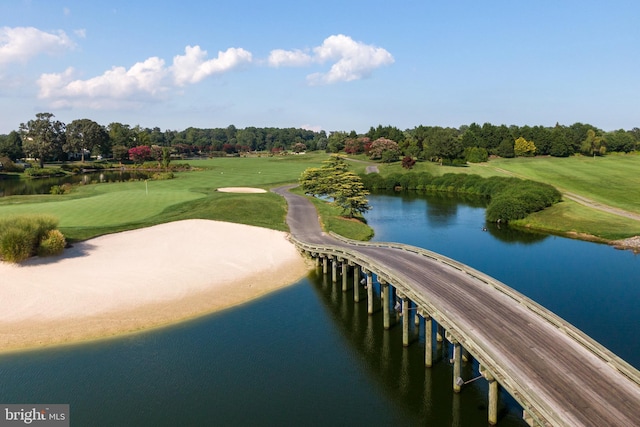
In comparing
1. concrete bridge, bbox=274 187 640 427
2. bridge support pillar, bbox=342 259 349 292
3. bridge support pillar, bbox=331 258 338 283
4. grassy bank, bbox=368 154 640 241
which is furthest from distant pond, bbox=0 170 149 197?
concrete bridge, bbox=274 187 640 427

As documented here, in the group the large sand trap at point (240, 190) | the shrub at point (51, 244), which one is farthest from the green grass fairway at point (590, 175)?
the shrub at point (51, 244)

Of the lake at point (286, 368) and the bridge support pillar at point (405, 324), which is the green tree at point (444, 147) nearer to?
the lake at point (286, 368)

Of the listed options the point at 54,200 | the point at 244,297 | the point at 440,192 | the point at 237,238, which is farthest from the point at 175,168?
the point at 244,297

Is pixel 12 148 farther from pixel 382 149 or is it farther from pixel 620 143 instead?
pixel 620 143

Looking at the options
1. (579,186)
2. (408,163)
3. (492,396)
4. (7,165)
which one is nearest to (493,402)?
(492,396)

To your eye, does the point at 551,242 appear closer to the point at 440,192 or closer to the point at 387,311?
the point at 387,311
